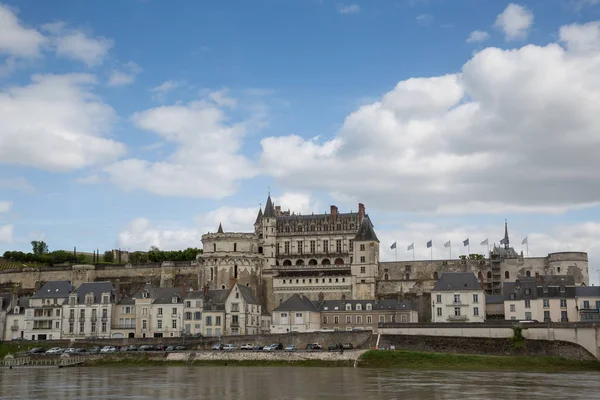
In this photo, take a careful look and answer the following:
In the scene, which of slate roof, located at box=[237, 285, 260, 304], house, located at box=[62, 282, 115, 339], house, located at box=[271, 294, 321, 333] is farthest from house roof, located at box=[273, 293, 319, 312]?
house, located at box=[62, 282, 115, 339]

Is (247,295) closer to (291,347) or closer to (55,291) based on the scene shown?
(291,347)

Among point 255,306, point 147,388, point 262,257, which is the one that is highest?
point 262,257

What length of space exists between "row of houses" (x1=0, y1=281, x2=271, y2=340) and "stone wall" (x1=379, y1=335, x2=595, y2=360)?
17.6 metres

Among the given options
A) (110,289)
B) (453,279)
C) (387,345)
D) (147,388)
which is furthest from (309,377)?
(110,289)

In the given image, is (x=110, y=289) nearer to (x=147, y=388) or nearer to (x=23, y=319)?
(x=23, y=319)

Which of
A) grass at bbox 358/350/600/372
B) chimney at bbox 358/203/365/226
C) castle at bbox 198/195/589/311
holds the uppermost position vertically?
chimney at bbox 358/203/365/226

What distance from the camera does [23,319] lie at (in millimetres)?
76812

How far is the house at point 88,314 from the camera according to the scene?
74.6m

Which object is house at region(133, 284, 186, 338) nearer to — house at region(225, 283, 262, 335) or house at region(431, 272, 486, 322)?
house at region(225, 283, 262, 335)

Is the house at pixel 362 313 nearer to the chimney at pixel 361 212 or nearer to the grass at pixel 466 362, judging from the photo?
the grass at pixel 466 362

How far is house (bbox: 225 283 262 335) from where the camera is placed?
2825 inches

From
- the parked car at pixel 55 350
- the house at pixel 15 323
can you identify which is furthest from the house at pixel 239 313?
the house at pixel 15 323

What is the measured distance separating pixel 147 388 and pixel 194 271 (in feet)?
171

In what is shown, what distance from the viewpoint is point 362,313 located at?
72375 millimetres
